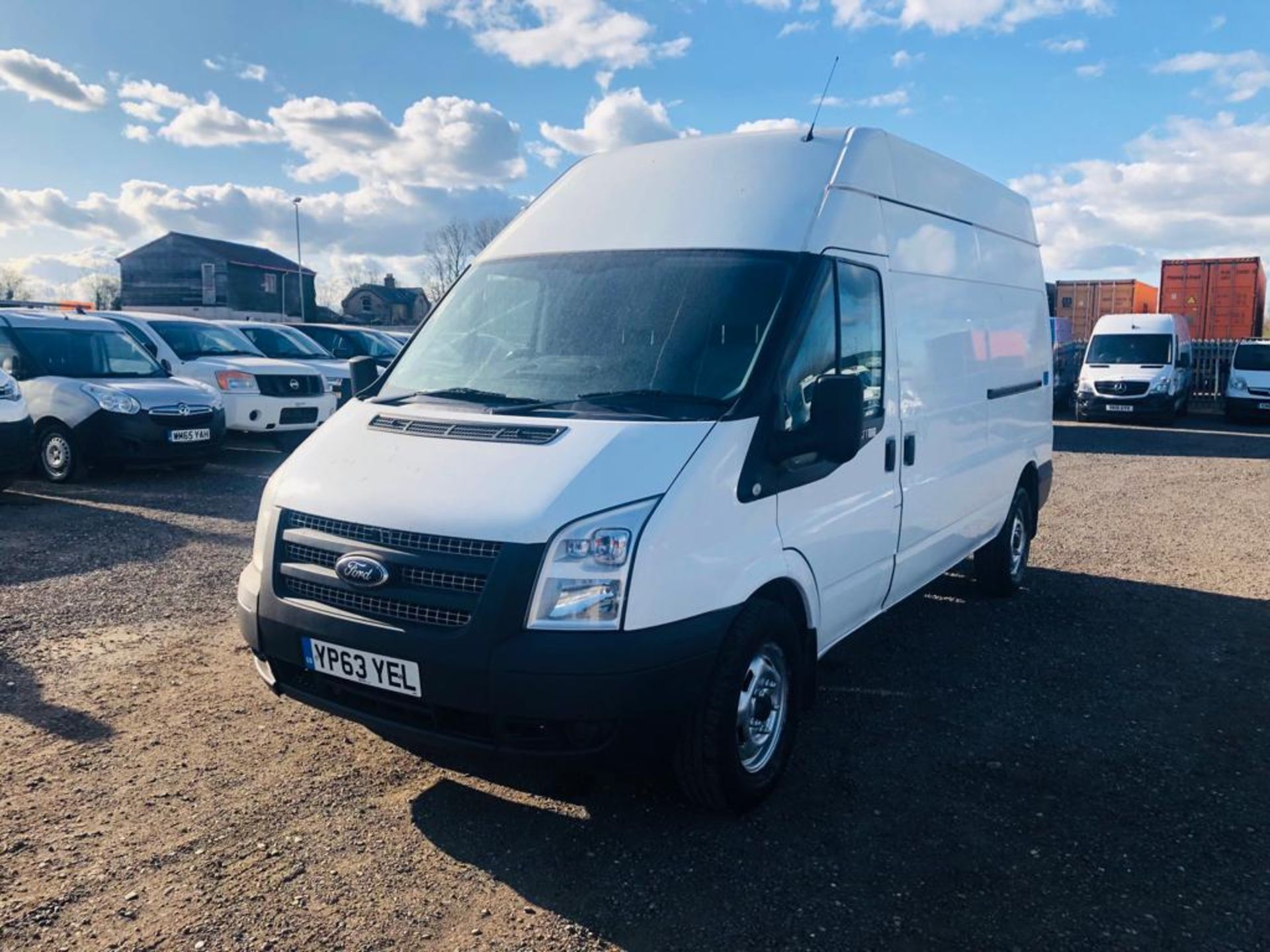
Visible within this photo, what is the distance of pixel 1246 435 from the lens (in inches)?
762

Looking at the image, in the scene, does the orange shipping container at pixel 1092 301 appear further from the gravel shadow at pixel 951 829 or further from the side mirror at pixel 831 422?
the side mirror at pixel 831 422

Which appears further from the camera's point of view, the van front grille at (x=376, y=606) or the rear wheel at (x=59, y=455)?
the rear wheel at (x=59, y=455)

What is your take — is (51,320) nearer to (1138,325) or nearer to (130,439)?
(130,439)

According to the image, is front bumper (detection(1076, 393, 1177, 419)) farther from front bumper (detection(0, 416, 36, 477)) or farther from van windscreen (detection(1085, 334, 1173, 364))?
front bumper (detection(0, 416, 36, 477))

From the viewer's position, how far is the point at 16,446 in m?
8.95

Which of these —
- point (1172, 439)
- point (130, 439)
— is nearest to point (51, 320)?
point (130, 439)

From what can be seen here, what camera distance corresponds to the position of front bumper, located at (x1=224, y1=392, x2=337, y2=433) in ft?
40.5

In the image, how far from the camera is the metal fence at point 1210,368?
26.1 meters

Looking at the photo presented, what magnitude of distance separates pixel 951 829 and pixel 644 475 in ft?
6.05

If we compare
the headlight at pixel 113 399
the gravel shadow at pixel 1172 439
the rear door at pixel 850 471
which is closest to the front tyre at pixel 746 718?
the rear door at pixel 850 471

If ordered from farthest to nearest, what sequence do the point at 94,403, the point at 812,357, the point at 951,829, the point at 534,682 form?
the point at 94,403 < the point at 812,357 < the point at 951,829 < the point at 534,682

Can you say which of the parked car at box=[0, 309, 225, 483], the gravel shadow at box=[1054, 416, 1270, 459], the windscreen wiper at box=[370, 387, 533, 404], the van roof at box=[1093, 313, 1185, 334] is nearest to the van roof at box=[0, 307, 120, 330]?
the parked car at box=[0, 309, 225, 483]

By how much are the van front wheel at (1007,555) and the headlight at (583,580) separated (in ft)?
14.1

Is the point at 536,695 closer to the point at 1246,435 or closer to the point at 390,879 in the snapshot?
the point at 390,879
